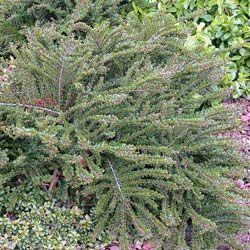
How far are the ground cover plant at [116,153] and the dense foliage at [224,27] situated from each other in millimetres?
740

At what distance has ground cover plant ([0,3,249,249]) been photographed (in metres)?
2.24

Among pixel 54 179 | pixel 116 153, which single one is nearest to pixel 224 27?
pixel 116 153

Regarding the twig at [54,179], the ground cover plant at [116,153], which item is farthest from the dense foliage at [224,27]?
the twig at [54,179]

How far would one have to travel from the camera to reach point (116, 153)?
7.14 feet

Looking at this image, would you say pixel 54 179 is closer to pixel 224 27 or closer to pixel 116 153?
pixel 116 153

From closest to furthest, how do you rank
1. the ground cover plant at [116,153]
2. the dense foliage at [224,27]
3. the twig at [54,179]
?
the ground cover plant at [116,153] < the twig at [54,179] < the dense foliage at [224,27]

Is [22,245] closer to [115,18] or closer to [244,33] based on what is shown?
[115,18]

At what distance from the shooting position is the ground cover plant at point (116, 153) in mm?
2240

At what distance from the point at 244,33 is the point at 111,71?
1.24 metres

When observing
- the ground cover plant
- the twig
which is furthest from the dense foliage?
the twig

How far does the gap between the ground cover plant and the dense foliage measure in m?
0.74

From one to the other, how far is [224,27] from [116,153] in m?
1.67

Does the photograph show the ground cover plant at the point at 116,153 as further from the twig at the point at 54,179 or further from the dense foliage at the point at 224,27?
the dense foliage at the point at 224,27

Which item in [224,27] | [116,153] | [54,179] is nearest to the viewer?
Result: [116,153]
